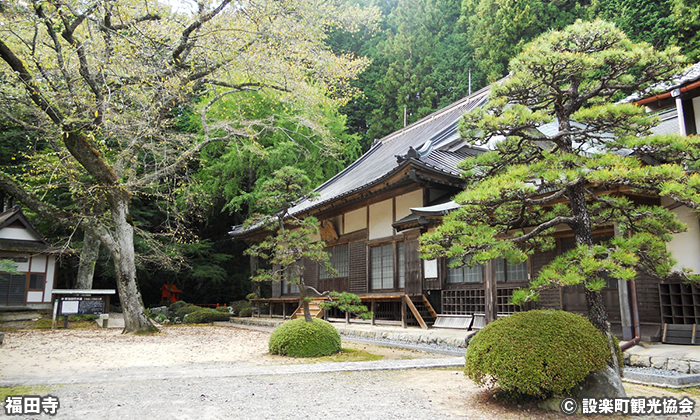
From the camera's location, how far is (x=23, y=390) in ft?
16.0

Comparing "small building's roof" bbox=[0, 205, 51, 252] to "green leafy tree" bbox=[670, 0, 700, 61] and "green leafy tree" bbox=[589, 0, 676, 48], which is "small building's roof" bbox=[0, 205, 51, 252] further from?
"green leafy tree" bbox=[670, 0, 700, 61]

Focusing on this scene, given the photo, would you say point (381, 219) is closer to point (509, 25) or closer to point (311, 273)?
point (311, 273)

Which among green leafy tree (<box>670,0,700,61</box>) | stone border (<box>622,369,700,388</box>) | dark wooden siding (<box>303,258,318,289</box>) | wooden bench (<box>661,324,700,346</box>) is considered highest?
green leafy tree (<box>670,0,700,61</box>)

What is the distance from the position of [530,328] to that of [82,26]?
38.4 ft

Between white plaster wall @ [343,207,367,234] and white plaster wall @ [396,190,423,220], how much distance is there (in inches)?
65.9

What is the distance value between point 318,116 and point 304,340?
22.7 ft

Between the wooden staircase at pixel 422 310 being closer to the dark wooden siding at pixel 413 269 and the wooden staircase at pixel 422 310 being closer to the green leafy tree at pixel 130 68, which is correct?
the dark wooden siding at pixel 413 269

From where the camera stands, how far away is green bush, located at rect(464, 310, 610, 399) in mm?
3930

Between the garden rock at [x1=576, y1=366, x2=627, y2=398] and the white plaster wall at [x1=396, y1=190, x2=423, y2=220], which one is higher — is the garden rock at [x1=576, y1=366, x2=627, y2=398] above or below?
below

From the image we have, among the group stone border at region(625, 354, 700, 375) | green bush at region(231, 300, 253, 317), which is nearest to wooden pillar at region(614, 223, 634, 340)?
stone border at region(625, 354, 700, 375)

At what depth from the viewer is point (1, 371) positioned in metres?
6.28

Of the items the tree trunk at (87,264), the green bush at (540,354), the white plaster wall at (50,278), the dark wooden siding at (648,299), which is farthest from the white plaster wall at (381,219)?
the white plaster wall at (50,278)

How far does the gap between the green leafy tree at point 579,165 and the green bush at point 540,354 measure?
0.27 m

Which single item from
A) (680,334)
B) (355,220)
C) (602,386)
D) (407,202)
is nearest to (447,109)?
(355,220)
